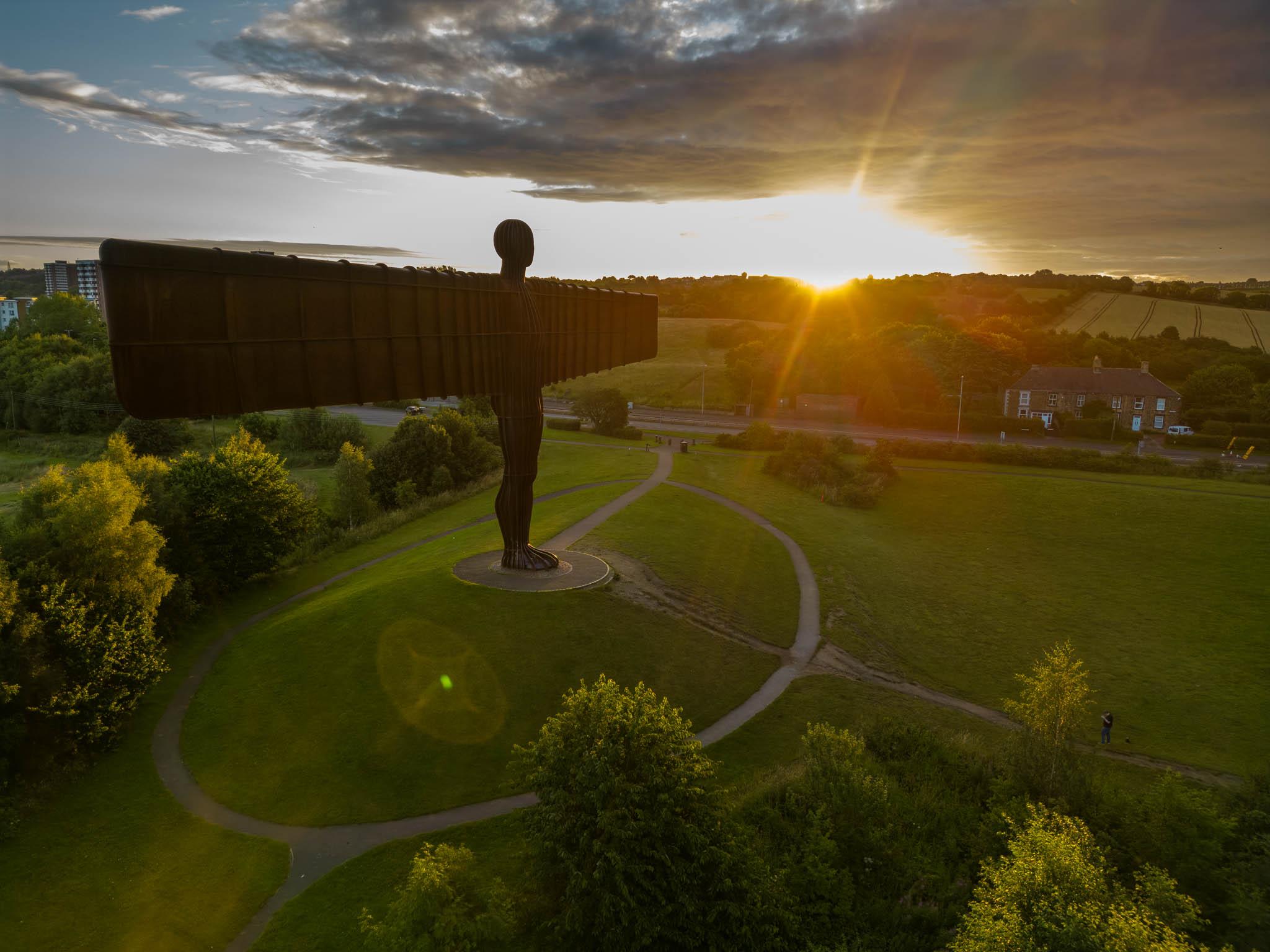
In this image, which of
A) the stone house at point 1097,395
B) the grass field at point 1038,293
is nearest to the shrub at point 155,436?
the stone house at point 1097,395

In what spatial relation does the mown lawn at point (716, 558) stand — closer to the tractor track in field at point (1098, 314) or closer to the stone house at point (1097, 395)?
the stone house at point (1097, 395)

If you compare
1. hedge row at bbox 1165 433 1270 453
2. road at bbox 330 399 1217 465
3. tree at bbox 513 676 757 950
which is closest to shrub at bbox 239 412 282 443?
road at bbox 330 399 1217 465

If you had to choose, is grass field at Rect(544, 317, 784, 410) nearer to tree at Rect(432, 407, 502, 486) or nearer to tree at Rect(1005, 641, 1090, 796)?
tree at Rect(432, 407, 502, 486)

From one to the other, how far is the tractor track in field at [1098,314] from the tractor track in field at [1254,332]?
2176cm

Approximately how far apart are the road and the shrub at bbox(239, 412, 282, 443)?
8.57m

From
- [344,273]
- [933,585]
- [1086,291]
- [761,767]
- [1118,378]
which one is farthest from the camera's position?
[1086,291]

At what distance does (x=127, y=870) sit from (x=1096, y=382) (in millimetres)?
105609

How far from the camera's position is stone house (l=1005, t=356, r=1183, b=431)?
90.9m

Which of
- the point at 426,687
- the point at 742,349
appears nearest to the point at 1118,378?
the point at 742,349

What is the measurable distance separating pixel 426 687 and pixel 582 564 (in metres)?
10.2

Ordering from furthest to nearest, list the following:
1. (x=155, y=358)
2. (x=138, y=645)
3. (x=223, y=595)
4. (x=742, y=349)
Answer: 1. (x=742, y=349)
2. (x=223, y=595)
3. (x=138, y=645)
4. (x=155, y=358)

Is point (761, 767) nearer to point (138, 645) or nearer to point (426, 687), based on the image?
point (426, 687)

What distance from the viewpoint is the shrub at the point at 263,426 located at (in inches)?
3031

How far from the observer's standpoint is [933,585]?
1725 inches
